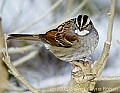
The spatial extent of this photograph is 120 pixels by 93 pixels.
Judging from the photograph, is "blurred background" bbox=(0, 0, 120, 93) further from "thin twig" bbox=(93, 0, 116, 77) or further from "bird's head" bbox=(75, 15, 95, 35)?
"thin twig" bbox=(93, 0, 116, 77)

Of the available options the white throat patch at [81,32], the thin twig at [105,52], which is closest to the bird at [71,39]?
the white throat patch at [81,32]

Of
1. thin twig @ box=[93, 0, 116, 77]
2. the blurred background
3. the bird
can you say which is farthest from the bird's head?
the blurred background

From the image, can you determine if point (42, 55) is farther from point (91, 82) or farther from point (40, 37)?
point (91, 82)

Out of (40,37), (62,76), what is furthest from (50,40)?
(62,76)

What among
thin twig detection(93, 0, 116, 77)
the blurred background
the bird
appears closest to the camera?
thin twig detection(93, 0, 116, 77)

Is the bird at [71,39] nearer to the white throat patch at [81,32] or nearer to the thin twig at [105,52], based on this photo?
the white throat patch at [81,32]

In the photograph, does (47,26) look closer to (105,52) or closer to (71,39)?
(71,39)

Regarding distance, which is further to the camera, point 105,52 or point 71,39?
point 71,39

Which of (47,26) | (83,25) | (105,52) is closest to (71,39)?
(83,25)

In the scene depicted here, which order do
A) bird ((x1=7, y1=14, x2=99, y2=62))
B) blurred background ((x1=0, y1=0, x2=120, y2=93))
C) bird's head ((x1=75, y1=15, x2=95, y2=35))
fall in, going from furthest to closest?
1. blurred background ((x1=0, y1=0, x2=120, y2=93))
2. bird ((x1=7, y1=14, x2=99, y2=62))
3. bird's head ((x1=75, y1=15, x2=95, y2=35))
